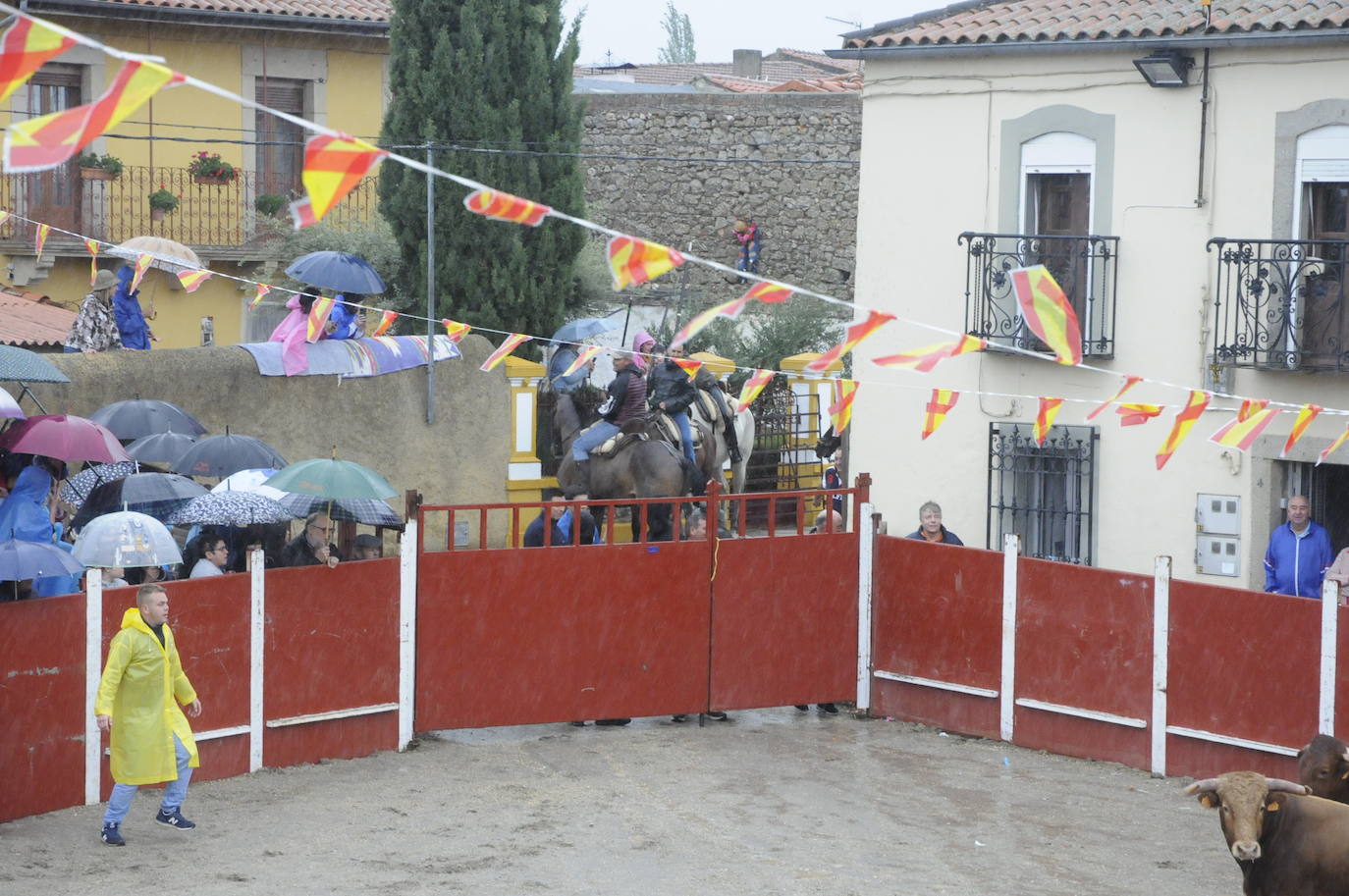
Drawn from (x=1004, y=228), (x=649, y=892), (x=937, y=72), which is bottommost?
(x=649, y=892)

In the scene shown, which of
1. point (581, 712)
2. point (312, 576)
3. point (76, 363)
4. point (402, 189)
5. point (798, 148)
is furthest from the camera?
point (798, 148)

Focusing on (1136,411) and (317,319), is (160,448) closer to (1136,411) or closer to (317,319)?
(317,319)

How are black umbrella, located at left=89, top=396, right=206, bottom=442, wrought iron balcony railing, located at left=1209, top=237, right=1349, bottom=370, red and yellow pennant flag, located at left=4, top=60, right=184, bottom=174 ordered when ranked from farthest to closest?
wrought iron balcony railing, located at left=1209, top=237, right=1349, bottom=370, black umbrella, located at left=89, top=396, right=206, bottom=442, red and yellow pennant flag, located at left=4, top=60, right=184, bottom=174

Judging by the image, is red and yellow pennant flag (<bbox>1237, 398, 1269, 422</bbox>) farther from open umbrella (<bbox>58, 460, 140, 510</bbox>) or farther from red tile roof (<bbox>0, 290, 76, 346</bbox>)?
red tile roof (<bbox>0, 290, 76, 346</bbox>)

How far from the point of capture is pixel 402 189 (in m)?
23.1

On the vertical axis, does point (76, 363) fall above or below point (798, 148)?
below

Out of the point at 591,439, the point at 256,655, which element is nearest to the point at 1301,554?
the point at 591,439

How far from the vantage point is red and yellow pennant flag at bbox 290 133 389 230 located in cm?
726

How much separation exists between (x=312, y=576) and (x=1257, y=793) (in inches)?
244

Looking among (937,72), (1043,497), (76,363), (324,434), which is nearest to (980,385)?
(1043,497)

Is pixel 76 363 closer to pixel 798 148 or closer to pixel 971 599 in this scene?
pixel 971 599

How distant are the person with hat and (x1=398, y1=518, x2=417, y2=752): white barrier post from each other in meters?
5.38

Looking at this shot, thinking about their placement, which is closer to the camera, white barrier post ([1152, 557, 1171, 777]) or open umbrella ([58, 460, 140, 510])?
white barrier post ([1152, 557, 1171, 777])

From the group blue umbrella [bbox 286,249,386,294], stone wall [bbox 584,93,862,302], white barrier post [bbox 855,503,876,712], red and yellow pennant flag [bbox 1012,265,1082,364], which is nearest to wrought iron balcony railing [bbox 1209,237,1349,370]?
white barrier post [bbox 855,503,876,712]
